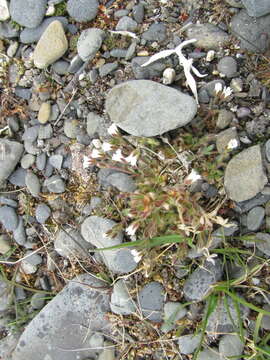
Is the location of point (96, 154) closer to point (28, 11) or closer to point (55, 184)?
point (55, 184)

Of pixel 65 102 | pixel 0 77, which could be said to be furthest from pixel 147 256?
pixel 0 77

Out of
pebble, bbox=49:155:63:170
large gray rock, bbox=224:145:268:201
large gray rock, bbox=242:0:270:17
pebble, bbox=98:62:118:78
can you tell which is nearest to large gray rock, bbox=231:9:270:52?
large gray rock, bbox=242:0:270:17

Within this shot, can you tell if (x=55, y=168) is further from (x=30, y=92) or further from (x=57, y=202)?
(x=30, y=92)

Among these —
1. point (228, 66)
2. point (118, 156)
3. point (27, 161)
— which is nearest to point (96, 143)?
point (118, 156)

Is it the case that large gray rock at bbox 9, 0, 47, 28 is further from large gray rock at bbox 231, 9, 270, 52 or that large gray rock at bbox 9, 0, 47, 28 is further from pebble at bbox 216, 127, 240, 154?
pebble at bbox 216, 127, 240, 154

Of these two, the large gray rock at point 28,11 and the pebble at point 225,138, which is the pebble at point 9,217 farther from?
the pebble at point 225,138

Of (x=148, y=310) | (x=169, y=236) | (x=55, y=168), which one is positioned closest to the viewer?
(x=169, y=236)

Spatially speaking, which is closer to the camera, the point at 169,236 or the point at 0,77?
the point at 169,236
